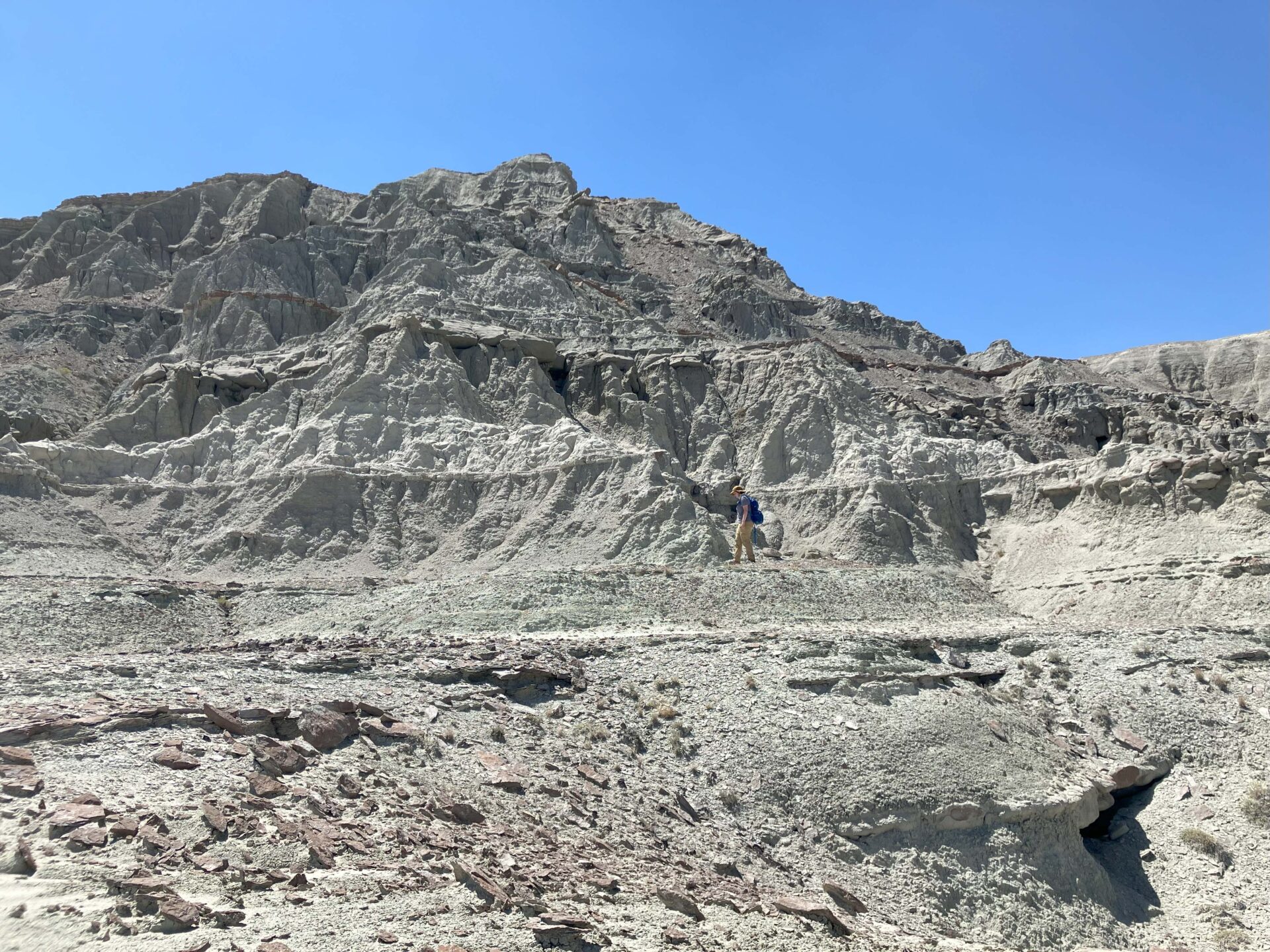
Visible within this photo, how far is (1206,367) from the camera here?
96.7 metres

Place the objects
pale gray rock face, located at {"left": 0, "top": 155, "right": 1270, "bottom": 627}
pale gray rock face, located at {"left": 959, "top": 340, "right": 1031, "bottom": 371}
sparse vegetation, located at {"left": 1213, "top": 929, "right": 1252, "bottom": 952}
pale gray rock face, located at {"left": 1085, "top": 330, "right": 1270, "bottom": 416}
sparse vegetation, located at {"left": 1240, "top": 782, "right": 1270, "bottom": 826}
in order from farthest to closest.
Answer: pale gray rock face, located at {"left": 1085, "top": 330, "right": 1270, "bottom": 416} < pale gray rock face, located at {"left": 959, "top": 340, "right": 1031, "bottom": 371} < pale gray rock face, located at {"left": 0, "top": 155, "right": 1270, "bottom": 627} < sparse vegetation, located at {"left": 1240, "top": 782, "right": 1270, "bottom": 826} < sparse vegetation, located at {"left": 1213, "top": 929, "right": 1252, "bottom": 952}

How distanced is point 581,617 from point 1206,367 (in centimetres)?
8785

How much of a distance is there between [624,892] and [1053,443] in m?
Answer: 45.1

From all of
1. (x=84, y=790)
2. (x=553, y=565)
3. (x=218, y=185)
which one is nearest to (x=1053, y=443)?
(x=553, y=565)

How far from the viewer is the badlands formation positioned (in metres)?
12.4

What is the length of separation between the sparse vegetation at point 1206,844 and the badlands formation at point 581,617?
6 centimetres

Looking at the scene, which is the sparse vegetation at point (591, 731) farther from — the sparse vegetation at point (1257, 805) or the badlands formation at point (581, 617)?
the sparse vegetation at point (1257, 805)

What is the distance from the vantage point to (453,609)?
2891cm

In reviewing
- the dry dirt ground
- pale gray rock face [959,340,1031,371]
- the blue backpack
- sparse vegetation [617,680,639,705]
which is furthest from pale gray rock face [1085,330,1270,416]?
sparse vegetation [617,680,639,705]

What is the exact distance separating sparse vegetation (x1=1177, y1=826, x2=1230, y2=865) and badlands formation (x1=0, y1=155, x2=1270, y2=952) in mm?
56

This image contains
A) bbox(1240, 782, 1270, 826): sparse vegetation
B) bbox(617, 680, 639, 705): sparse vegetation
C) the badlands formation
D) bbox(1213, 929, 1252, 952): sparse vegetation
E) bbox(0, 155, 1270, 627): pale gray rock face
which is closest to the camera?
the badlands formation

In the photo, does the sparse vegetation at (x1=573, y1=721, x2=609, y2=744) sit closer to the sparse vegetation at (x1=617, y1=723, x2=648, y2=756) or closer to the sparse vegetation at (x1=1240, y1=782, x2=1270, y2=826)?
the sparse vegetation at (x1=617, y1=723, x2=648, y2=756)

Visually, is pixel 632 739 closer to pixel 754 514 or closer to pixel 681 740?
pixel 681 740

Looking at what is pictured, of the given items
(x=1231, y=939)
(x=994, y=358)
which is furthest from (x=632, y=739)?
(x=994, y=358)
